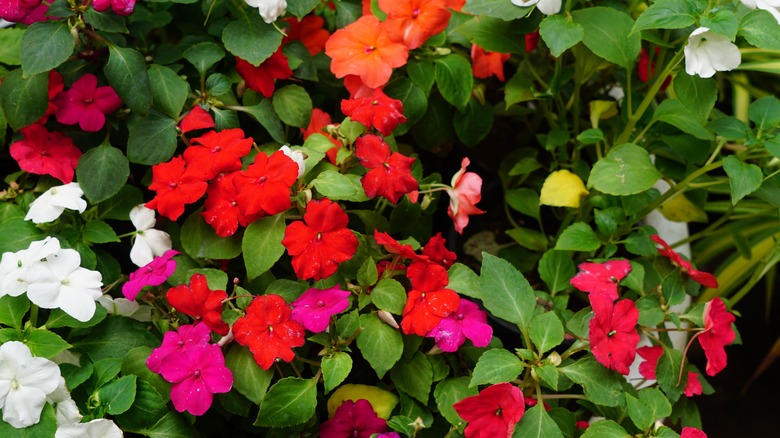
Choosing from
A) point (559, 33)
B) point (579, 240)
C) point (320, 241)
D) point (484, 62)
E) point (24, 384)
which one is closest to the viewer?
point (24, 384)

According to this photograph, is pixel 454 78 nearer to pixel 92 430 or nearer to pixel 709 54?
pixel 709 54

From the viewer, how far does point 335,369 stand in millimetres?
939

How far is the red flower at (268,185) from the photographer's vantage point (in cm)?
97

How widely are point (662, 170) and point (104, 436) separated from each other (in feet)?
3.07

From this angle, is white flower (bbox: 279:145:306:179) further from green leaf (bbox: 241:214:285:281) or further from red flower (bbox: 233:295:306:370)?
red flower (bbox: 233:295:306:370)

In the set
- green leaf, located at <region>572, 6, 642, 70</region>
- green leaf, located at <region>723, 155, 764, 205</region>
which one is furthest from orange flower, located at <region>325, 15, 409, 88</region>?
green leaf, located at <region>723, 155, 764, 205</region>

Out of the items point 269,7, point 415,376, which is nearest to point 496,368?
point 415,376

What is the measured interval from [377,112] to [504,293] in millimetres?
291

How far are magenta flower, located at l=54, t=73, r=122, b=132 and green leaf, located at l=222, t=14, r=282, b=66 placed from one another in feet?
0.61

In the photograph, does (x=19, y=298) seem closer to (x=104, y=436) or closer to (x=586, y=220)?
(x=104, y=436)

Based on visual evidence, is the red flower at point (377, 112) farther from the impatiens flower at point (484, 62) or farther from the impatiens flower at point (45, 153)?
the impatiens flower at point (45, 153)

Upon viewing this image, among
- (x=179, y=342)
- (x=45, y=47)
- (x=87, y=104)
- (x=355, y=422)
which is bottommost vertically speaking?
(x=355, y=422)

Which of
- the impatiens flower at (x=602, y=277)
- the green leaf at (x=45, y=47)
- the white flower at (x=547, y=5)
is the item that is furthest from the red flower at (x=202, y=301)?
the white flower at (x=547, y=5)

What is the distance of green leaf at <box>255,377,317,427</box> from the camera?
93 cm
